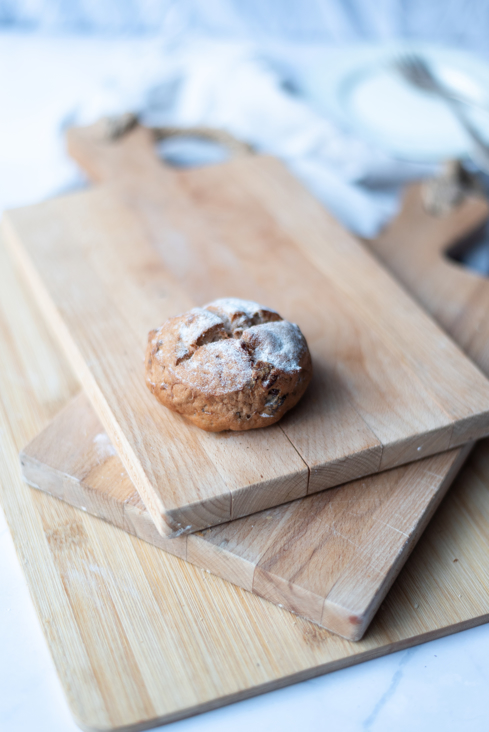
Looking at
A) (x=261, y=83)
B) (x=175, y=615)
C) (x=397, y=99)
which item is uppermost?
(x=397, y=99)

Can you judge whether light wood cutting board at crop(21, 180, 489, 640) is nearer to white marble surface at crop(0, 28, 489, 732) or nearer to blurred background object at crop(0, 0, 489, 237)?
white marble surface at crop(0, 28, 489, 732)

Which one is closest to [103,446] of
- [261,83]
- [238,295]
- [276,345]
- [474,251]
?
[276,345]

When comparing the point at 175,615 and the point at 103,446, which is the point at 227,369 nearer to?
the point at 103,446

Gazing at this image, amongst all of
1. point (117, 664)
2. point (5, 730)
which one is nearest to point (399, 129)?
point (117, 664)

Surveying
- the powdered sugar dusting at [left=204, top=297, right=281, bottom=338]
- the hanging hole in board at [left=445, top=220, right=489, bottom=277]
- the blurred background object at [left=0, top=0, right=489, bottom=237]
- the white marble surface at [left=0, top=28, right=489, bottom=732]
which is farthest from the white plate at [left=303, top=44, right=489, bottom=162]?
the white marble surface at [left=0, top=28, right=489, bottom=732]

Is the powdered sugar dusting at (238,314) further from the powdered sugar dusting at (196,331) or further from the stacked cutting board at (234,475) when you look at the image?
the stacked cutting board at (234,475)

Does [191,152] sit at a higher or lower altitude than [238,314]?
lower

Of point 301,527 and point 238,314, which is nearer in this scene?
point 301,527
